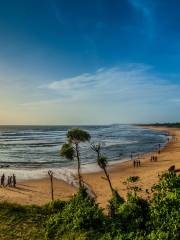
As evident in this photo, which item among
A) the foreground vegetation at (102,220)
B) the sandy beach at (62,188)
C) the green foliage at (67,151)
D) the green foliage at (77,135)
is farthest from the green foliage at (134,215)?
the green foliage at (77,135)

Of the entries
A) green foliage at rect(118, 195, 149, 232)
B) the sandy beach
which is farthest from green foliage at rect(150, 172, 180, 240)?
the sandy beach

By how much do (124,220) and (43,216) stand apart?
5682 mm

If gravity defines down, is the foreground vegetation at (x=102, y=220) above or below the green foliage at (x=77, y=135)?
below

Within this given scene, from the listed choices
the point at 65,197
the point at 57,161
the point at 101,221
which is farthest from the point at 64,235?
the point at 57,161

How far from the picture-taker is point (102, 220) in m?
15.6

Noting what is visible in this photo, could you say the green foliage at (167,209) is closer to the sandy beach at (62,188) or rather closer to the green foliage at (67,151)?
the sandy beach at (62,188)

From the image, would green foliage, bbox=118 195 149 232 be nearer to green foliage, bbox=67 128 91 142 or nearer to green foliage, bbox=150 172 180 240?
green foliage, bbox=150 172 180 240

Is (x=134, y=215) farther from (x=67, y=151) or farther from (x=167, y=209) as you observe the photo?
(x=67, y=151)

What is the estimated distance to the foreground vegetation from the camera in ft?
41.5

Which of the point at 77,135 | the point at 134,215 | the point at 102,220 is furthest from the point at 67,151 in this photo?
the point at 134,215

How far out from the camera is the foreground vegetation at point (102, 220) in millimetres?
12641

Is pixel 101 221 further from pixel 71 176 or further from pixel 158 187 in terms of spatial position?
pixel 71 176

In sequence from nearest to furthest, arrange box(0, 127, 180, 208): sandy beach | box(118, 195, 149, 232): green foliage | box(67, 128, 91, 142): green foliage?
1. box(118, 195, 149, 232): green foliage
2. box(67, 128, 91, 142): green foliage
3. box(0, 127, 180, 208): sandy beach

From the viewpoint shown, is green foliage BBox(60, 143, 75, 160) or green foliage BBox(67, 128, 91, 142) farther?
green foliage BBox(67, 128, 91, 142)
